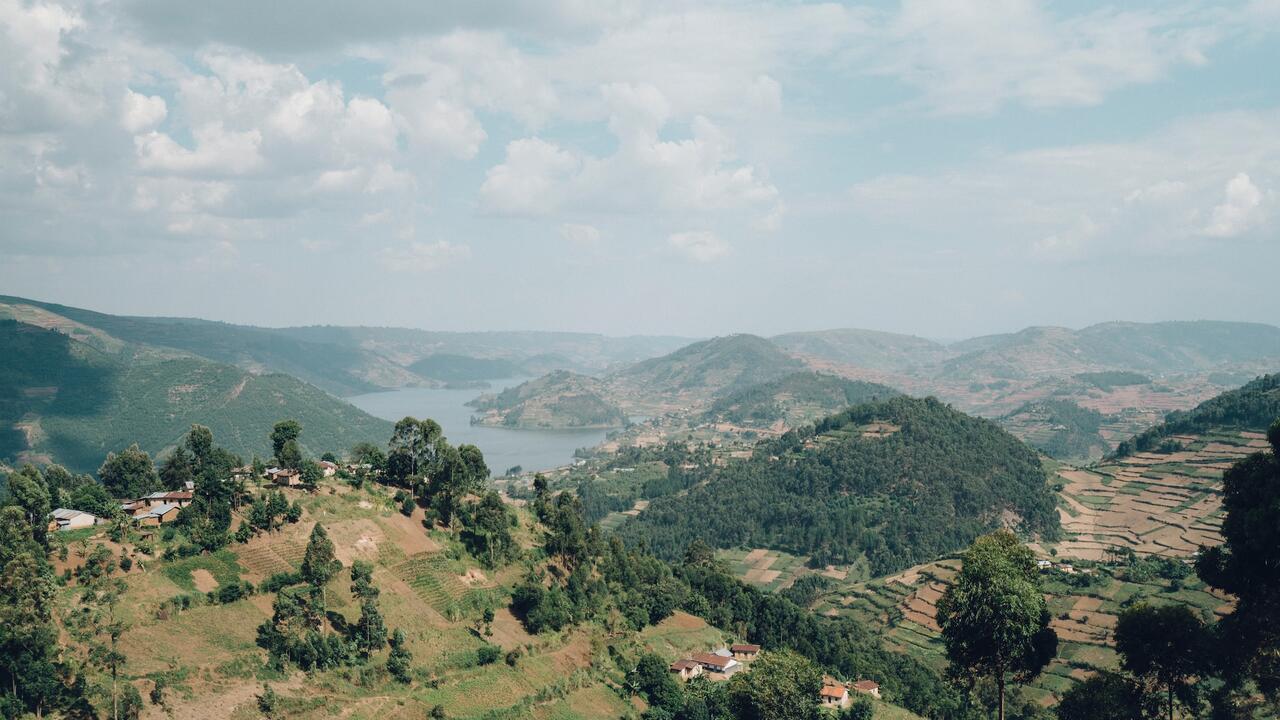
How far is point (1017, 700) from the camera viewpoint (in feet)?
249

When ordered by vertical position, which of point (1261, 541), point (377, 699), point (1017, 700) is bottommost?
point (1017, 700)

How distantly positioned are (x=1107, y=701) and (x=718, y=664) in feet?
103

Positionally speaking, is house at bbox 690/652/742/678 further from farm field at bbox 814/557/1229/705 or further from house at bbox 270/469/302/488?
house at bbox 270/469/302/488

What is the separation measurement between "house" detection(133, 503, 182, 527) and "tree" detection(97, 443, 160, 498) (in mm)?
7200

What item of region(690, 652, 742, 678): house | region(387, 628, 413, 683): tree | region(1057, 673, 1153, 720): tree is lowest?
region(690, 652, 742, 678): house

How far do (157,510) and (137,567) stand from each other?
1077 centimetres

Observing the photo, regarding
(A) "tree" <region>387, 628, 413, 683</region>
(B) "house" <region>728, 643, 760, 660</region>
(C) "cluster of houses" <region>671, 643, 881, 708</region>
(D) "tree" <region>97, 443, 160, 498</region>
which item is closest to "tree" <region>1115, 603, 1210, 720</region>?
(C) "cluster of houses" <region>671, 643, 881, 708</region>

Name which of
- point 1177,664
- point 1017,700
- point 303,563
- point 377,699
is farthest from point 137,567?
point 1017,700

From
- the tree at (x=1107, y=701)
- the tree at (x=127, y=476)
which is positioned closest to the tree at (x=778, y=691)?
the tree at (x=1107, y=701)

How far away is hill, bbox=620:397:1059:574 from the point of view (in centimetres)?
14875

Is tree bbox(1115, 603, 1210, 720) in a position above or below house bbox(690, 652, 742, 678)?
above

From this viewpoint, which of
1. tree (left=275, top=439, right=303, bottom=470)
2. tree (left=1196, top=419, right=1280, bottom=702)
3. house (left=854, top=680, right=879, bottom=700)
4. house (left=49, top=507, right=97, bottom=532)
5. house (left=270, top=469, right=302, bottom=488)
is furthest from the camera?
house (left=854, top=680, right=879, bottom=700)

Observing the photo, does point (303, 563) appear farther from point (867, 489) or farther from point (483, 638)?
point (867, 489)

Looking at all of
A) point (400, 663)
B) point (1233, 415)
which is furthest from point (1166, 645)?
point (1233, 415)
